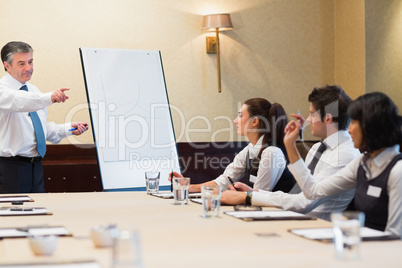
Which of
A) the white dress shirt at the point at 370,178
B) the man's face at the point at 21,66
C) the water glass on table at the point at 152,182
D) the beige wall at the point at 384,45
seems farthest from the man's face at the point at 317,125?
the beige wall at the point at 384,45

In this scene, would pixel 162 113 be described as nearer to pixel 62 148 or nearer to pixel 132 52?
pixel 132 52

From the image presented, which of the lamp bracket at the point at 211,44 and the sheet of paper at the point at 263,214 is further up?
the lamp bracket at the point at 211,44

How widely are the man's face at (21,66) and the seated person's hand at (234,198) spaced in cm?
221

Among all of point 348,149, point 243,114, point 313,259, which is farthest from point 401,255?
point 243,114

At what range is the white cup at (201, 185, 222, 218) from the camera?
223cm

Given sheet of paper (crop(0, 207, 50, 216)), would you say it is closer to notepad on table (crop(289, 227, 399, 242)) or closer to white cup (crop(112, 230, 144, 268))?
notepad on table (crop(289, 227, 399, 242))

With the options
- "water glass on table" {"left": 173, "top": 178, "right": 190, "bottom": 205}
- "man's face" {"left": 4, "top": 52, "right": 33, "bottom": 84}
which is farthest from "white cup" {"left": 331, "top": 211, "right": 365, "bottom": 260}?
"man's face" {"left": 4, "top": 52, "right": 33, "bottom": 84}

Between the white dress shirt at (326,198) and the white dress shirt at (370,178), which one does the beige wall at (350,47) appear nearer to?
the white dress shirt at (326,198)

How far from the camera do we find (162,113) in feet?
15.7

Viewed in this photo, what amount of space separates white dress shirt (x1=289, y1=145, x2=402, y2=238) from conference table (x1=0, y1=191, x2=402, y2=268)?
0.84 feet

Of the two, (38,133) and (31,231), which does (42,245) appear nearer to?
(31,231)

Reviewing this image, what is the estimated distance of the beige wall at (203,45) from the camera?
512cm

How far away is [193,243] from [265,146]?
6.42ft

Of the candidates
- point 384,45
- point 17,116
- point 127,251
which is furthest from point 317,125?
point 384,45
